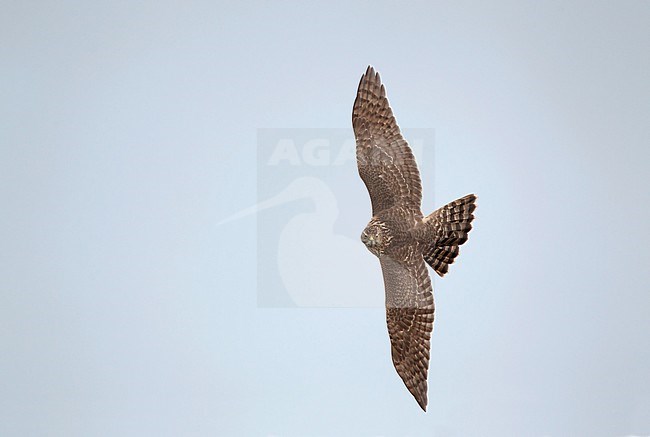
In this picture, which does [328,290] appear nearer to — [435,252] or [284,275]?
[284,275]

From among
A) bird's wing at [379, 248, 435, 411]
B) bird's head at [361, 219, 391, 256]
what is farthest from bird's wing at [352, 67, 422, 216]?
bird's wing at [379, 248, 435, 411]

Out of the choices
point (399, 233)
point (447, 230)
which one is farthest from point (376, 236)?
point (447, 230)

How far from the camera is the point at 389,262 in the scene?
163 inches

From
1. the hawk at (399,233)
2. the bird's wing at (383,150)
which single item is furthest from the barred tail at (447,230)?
the bird's wing at (383,150)

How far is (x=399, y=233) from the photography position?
13.2ft

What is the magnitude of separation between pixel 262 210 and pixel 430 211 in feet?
3.68

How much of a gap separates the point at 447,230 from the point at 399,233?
24cm

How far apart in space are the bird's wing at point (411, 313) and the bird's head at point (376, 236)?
0.09 meters

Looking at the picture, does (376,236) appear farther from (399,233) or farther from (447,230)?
(447,230)

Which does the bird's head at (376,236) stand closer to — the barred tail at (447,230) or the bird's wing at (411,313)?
the bird's wing at (411,313)

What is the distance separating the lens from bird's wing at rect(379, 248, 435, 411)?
13.4 feet

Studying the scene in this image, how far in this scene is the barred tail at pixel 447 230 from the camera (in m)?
3.89

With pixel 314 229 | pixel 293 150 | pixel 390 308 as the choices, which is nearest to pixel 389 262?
pixel 390 308

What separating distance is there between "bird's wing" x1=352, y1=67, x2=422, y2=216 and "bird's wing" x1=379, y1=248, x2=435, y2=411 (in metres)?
0.28
